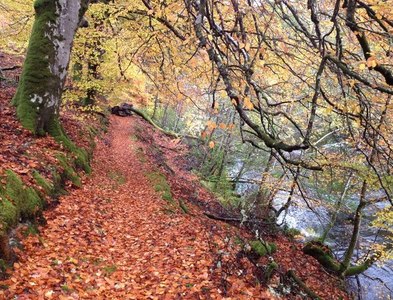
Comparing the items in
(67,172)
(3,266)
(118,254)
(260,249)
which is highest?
(67,172)

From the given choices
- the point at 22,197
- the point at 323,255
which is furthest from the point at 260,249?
the point at 323,255

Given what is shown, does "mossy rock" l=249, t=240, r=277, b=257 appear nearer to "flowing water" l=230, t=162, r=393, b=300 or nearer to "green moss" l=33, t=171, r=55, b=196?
"flowing water" l=230, t=162, r=393, b=300

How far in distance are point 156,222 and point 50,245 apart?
3051 mm

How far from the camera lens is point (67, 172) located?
7.68m

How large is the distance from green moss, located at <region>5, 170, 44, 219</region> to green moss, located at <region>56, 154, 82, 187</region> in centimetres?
192

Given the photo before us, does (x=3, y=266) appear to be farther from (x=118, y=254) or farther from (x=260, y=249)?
(x=260, y=249)

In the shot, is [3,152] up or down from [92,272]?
up

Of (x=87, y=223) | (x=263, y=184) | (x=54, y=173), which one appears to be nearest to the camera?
(x=87, y=223)

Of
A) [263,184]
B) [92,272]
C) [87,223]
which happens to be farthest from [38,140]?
[263,184]

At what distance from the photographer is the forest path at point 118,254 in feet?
14.0

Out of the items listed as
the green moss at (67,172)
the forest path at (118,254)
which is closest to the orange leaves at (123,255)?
the forest path at (118,254)

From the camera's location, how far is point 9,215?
14.8ft

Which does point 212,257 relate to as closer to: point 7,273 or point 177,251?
point 177,251

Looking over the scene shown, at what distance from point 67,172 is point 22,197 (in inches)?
101
